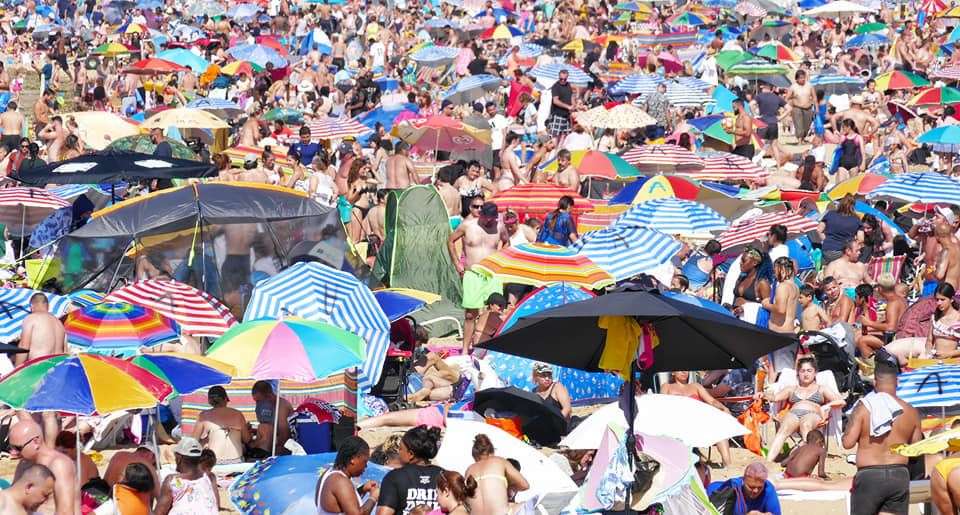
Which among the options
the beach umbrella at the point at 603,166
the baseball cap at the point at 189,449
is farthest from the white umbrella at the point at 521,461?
the beach umbrella at the point at 603,166

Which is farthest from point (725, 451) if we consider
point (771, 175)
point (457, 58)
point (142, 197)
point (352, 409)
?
point (457, 58)

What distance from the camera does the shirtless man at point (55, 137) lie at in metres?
18.0

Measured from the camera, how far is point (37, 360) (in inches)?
335

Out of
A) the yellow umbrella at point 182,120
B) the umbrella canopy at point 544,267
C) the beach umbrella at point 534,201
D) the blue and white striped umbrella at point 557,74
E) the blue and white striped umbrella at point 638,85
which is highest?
the umbrella canopy at point 544,267

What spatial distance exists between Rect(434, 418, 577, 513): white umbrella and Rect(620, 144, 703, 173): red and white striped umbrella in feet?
28.3

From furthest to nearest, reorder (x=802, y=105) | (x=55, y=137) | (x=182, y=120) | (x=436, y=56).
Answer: (x=436, y=56), (x=802, y=105), (x=182, y=120), (x=55, y=137)

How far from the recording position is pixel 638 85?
23688mm

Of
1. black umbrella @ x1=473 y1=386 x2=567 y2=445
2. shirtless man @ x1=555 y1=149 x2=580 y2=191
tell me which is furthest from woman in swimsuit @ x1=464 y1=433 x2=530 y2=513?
shirtless man @ x1=555 y1=149 x2=580 y2=191

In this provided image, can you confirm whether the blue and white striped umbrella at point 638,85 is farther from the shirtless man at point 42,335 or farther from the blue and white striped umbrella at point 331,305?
the shirtless man at point 42,335

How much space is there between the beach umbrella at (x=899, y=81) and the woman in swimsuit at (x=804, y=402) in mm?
13907

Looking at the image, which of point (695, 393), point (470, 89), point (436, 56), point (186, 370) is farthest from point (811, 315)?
point (436, 56)

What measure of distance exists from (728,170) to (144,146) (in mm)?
5990

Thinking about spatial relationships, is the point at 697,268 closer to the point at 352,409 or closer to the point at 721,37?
the point at 352,409

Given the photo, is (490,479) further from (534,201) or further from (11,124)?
(11,124)
